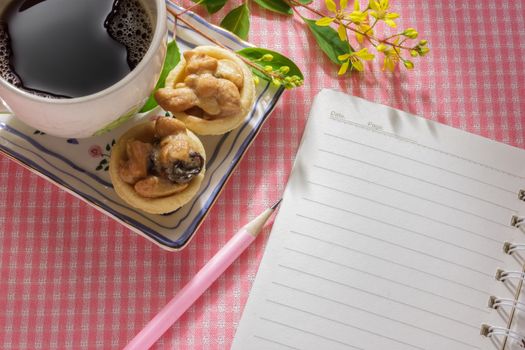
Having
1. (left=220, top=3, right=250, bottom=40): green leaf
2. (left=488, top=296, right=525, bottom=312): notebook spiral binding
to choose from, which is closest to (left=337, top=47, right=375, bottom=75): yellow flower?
(left=220, top=3, right=250, bottom=40): green leaf

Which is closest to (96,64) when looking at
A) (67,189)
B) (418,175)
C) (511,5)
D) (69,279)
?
(67,189)

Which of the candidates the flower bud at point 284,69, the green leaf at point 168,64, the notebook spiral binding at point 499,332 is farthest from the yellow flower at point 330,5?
the notebook spiral binding at point 499,332

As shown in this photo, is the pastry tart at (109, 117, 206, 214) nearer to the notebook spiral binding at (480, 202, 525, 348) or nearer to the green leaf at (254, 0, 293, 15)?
the green leaf at (254, 0, 293, 15)

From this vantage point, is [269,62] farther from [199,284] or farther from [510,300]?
[510,300]

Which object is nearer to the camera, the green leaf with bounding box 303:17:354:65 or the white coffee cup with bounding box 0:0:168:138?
the white coffee cup with bounding box 0:0:168:138

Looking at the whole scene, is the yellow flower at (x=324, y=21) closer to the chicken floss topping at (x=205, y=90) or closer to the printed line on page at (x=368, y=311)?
the chicken floss topping at (x=205, y=90)

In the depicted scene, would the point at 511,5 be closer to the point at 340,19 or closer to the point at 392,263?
the point at 340,19

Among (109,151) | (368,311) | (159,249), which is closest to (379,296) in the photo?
(368,311)
